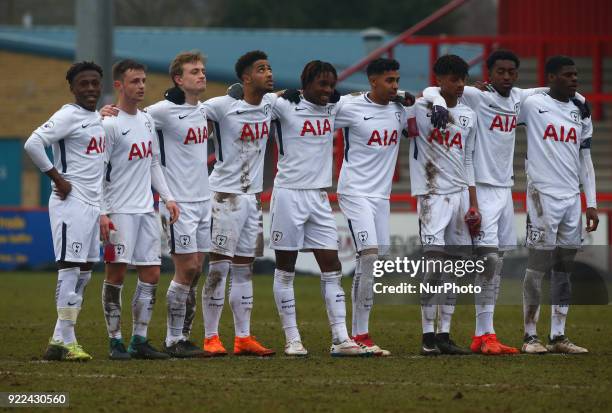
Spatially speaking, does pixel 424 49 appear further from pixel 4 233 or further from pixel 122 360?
pixel 122 360

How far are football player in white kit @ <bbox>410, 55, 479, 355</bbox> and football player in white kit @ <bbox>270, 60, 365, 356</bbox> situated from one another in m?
0.76

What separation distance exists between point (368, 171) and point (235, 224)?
117 centimetres

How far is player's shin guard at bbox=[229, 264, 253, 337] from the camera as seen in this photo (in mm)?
11227

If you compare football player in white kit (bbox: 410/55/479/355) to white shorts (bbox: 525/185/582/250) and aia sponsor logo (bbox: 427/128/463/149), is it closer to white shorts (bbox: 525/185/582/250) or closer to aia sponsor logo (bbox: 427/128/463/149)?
aia sponsor logo (bbox: 427/128/463/149)

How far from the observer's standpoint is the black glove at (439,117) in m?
11.1

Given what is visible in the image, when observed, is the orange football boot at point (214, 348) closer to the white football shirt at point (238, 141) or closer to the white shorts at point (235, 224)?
the white shorts at point (235, 224)

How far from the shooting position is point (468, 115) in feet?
36.9

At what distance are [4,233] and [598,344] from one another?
14.0 meters

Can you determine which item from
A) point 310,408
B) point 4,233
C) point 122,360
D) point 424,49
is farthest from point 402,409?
point 424,49

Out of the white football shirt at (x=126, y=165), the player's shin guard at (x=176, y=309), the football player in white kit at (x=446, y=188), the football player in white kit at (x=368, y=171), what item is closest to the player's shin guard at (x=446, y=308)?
the football player in white kit at (x=446, y=188)

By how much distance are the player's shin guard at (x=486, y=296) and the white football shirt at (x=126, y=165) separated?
2.82 m

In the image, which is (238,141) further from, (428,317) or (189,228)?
(428,317)

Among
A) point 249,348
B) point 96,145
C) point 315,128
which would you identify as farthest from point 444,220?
point 96,145

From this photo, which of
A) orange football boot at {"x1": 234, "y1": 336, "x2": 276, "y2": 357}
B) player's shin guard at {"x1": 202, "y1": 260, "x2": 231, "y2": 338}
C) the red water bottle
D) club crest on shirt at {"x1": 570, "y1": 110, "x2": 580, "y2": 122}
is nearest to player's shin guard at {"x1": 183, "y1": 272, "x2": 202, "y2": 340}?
player's shin guard at {"x1": 202, "y1": 260, "x2": 231, "y2": 338}
